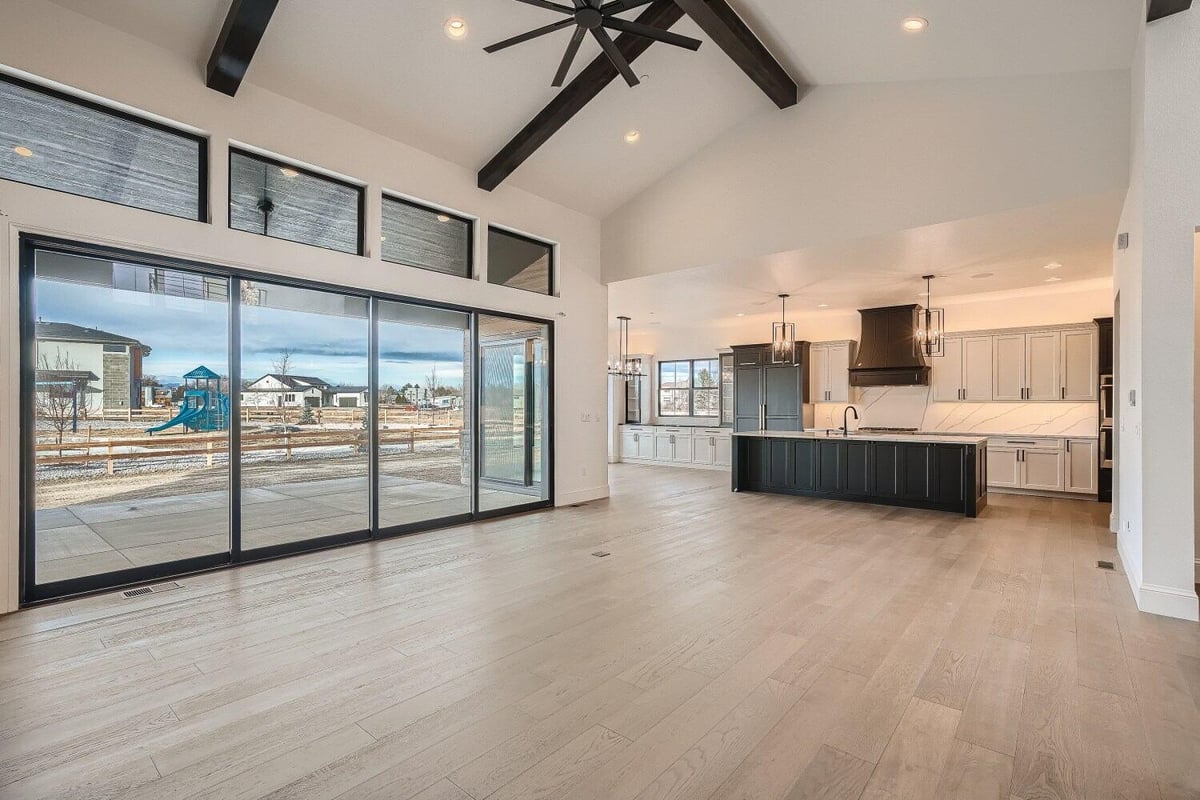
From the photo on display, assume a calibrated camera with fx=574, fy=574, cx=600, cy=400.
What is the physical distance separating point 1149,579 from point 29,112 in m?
7.53

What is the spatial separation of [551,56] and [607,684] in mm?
4849

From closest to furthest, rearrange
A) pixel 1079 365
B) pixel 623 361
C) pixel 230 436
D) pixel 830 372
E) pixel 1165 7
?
pixel 1165 7, pixel 230 436, pixel 1079 365, pixel 830 372, pixel 623 361

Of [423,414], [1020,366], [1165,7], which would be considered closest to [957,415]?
[1020,366]

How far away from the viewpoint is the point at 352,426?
520 cm

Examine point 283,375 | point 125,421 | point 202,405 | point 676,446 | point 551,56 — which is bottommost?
point 676,446

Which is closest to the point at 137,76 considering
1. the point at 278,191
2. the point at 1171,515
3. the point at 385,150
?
the point at 278,191

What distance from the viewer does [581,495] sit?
24.2 feet

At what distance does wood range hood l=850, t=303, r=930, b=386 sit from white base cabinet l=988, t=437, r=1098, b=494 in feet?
4.76

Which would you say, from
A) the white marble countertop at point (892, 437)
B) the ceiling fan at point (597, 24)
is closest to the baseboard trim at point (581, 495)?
the white marble countertop at point (892, 437)

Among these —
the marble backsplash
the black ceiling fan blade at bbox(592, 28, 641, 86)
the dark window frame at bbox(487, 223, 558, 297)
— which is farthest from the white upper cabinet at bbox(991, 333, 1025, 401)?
the black ceiling fan blade at bbox(592, 28, 641, 86)

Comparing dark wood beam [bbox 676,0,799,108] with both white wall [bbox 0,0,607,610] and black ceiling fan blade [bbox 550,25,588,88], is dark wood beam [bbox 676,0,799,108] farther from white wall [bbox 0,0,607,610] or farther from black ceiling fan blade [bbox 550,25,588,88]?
white wall [bbox 0,0,607,610]

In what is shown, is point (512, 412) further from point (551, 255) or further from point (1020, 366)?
point (1020, 366)

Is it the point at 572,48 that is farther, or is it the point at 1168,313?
the point at 572,48

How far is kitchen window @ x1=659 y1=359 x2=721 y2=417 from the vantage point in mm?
12188
